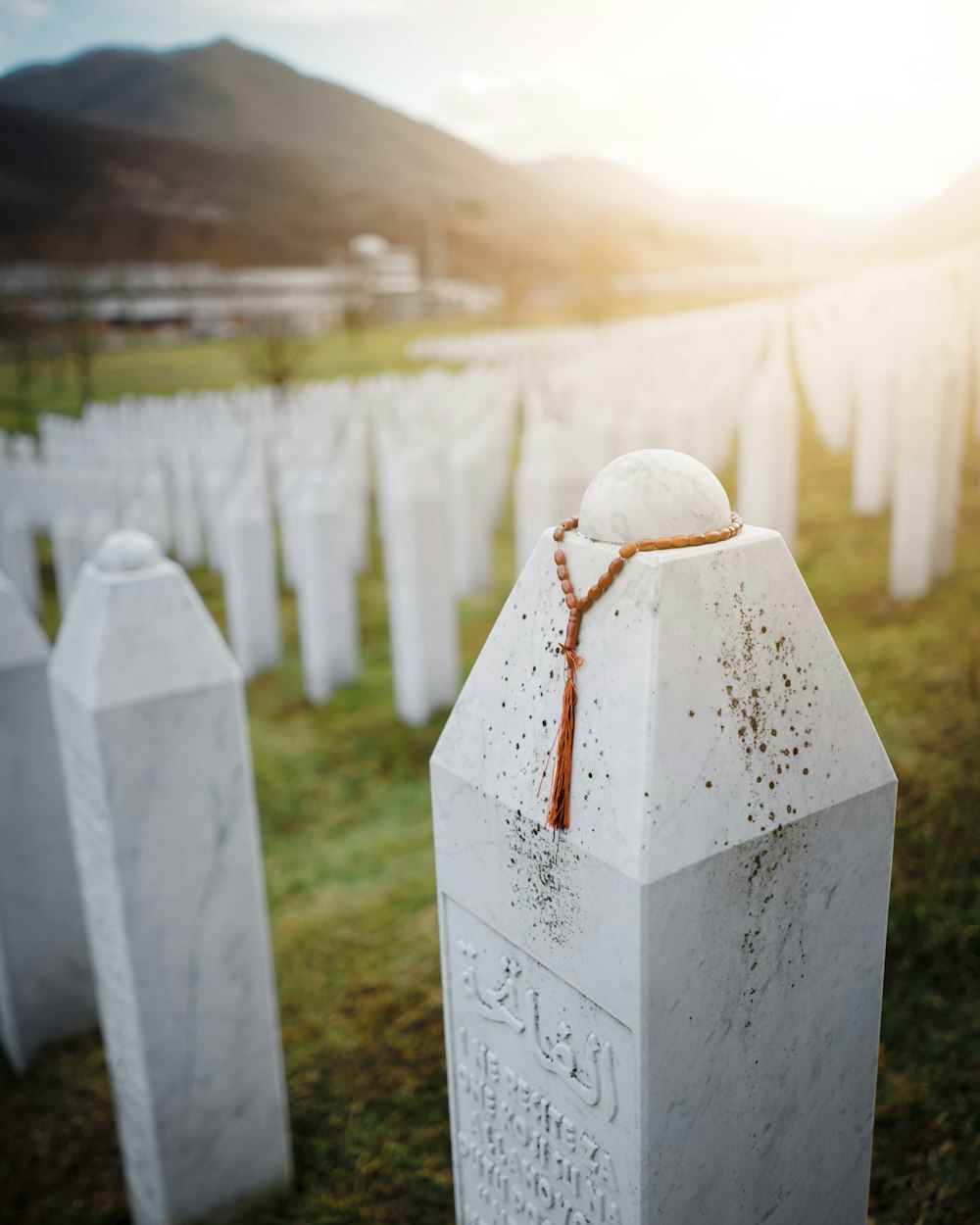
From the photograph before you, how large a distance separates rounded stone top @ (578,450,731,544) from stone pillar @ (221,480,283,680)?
19.6 feet

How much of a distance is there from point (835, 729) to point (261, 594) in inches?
244

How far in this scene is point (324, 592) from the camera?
6.64m

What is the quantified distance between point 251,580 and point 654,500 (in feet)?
20.0

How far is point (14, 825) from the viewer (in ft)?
12.8

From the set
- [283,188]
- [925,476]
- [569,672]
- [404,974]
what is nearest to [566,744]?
[569,672]

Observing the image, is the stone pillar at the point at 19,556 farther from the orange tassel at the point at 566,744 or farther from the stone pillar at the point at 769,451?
the orange tassel at the point at 566,744

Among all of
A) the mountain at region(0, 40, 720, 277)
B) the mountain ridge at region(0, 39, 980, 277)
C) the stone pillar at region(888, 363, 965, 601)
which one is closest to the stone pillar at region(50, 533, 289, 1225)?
the stone pillar at region(888, 363, 965, 601)

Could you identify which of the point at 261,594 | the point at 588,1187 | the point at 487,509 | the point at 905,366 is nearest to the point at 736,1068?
the point at 588,1187

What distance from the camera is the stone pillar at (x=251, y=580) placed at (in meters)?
7.09

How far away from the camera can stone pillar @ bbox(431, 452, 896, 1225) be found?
1.38m

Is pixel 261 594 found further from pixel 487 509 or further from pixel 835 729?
pixel 835 729

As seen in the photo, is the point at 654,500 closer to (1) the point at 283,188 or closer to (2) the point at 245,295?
(2) the point at 245,295

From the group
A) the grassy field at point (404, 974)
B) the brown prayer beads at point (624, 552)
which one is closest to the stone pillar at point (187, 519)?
the grassy field at point (404, 974)

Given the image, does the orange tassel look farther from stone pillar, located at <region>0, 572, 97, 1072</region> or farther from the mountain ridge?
the mountain ridge
